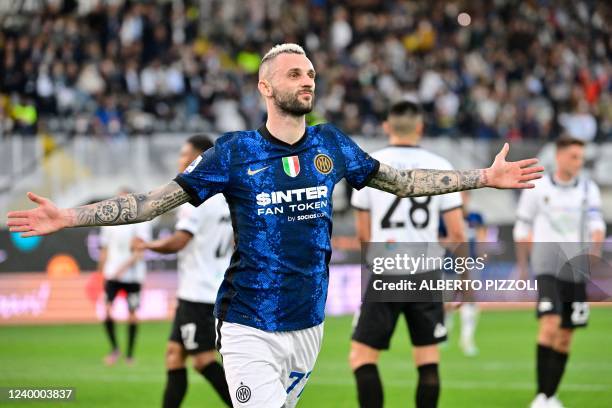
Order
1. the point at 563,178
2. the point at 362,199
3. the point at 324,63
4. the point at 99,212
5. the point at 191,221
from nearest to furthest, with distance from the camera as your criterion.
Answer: the point at 99,212 < the point at 362,199 < the point at 191,221 < the point at 563,178 < the point at 324,63

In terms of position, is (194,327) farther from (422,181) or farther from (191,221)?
(422,181)

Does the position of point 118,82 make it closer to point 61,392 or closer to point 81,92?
point 81,92

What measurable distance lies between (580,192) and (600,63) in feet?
66.1

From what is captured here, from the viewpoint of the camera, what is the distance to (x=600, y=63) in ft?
96.6

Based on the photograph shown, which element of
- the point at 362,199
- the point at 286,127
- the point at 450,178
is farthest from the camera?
the point at 362,199

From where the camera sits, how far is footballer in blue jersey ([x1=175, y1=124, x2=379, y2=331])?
5684mm

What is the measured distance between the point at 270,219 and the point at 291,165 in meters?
0.31

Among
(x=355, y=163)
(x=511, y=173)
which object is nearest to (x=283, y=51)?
(x=355, y=163)

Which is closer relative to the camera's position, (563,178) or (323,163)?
(323,163)

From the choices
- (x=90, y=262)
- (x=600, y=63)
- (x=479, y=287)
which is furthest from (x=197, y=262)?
→ (x=600, y=63)

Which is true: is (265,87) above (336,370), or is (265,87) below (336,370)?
above

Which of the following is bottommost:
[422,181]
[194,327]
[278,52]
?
[194,327]

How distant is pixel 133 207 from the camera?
564cm

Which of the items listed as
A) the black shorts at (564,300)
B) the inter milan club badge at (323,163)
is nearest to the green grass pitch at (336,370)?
the black shorts at (564,300)
